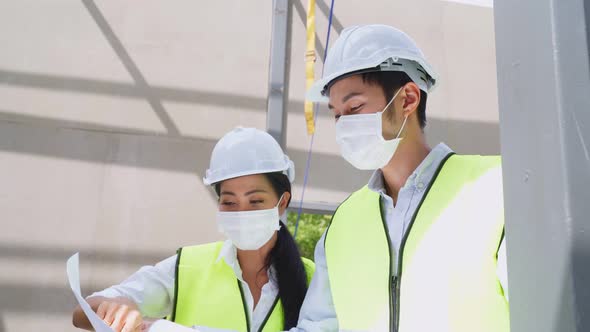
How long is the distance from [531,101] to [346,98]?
868 mm

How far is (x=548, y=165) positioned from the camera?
0.68 metres

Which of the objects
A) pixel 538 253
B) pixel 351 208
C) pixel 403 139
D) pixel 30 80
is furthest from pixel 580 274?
pixel 30 80

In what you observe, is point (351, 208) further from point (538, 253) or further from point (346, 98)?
point (538, 253)

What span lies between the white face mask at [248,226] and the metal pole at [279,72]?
1622mm

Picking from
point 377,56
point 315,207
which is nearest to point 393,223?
point 377,56

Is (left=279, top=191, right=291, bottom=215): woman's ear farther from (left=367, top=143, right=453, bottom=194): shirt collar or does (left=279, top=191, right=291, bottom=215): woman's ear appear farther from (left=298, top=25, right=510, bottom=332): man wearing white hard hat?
(left=367, top=143, right=453, bottom=194): shirt collar

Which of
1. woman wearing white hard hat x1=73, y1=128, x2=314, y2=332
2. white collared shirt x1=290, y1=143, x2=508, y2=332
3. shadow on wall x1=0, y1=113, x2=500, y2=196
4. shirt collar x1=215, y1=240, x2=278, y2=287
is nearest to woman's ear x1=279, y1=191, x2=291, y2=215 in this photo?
woman wearing white hard hat x1=73, y1=128, x2=314, y2=332

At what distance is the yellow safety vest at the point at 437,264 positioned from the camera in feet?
3.95

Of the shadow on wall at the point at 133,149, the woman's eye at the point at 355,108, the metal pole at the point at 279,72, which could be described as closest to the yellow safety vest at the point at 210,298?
the woman's eye at the point at 355,108

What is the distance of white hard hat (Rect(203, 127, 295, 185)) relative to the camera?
7.06ft

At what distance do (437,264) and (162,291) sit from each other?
1.19m

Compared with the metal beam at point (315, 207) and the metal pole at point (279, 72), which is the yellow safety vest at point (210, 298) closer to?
the metal beam at point (315, 207)

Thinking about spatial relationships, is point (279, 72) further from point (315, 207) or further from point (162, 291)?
point (162, 291)

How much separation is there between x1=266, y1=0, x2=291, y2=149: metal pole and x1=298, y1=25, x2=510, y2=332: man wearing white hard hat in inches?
77.3
